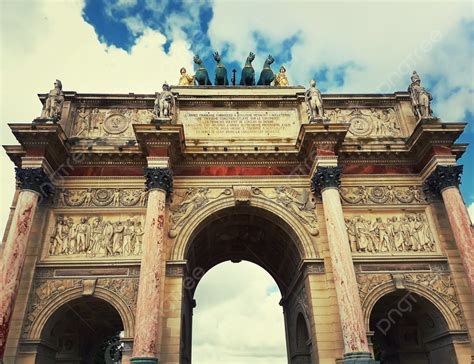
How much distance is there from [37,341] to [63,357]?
394cm

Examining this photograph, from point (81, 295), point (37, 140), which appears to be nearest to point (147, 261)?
point (81, 295)

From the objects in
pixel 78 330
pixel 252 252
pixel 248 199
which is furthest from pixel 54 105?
pixel 252 252

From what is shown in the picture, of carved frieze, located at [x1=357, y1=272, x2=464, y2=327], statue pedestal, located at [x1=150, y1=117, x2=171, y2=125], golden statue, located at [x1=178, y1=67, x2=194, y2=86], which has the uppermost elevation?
golden statue, located at [x1=178, y1=67, x2=194, y2=86]

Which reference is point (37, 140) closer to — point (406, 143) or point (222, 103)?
point (222, 103)

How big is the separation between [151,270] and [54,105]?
349 inches

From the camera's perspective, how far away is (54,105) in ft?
56.1

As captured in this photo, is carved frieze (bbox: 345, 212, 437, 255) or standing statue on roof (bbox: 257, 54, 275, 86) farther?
standing statue on roof (bbox: 257, 54, 275, 86)

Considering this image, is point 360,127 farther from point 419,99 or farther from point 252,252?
point 252,252

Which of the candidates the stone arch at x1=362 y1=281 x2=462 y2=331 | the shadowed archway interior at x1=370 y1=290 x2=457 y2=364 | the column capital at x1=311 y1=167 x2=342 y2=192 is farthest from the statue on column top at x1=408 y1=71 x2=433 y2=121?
the shadowed archway interior at x1=370 y1=290 x2=457 y2=364

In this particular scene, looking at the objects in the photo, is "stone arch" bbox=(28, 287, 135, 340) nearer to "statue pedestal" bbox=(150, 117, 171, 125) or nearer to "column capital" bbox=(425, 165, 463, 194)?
"statue pedestal" bbox=(150, 117, 171, 125)

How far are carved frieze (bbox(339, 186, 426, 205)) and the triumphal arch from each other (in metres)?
0.06

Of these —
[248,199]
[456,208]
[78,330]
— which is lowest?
[78,330]

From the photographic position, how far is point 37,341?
13773 mm

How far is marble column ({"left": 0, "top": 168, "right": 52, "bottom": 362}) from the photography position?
13.0m
